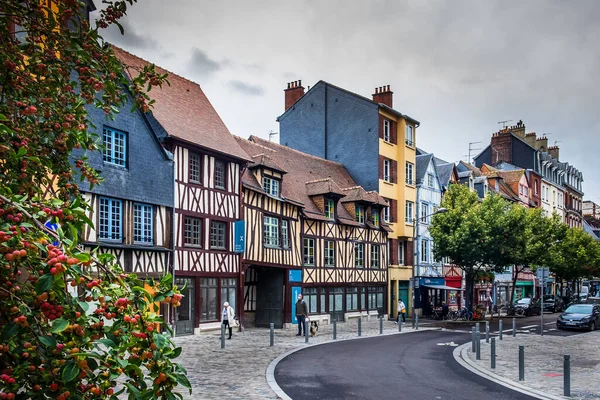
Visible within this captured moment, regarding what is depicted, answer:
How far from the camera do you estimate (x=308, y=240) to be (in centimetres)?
3231

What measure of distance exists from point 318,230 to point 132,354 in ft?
97.4

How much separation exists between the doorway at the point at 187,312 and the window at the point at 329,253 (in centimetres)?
1102

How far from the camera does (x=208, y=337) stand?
23516 millimetres

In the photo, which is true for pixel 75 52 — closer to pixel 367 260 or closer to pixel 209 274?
pixel 209 274

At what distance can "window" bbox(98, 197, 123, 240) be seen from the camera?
20234 millimetres

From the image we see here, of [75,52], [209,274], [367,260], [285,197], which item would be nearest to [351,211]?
[367,260]

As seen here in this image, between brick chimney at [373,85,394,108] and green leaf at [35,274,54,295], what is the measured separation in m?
39.8

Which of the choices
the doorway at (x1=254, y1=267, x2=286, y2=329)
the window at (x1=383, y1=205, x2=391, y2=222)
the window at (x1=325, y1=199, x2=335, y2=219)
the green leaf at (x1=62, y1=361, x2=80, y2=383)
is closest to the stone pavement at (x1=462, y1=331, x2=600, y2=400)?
the doorway at (x1=254, y1=267, x2=286, y2=329)

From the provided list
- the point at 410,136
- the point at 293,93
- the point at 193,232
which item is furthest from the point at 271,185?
the point at 410,136

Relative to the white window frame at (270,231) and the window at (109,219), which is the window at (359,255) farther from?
the window at (109,219)

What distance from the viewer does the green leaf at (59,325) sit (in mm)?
2967

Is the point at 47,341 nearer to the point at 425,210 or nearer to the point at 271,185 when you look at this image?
the point at 271,185

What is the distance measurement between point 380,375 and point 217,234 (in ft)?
40.1

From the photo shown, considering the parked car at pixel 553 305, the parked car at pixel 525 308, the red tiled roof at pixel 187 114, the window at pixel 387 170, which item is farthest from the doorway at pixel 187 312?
the parked car at pixel 553 305
